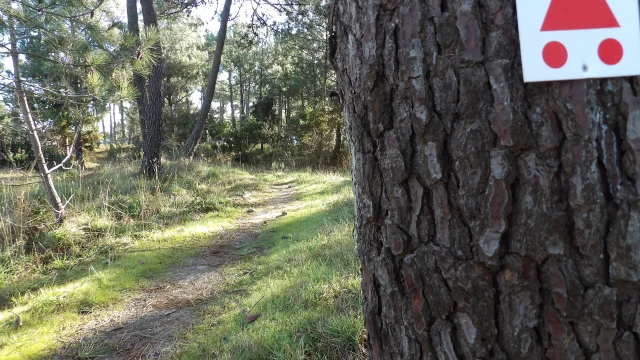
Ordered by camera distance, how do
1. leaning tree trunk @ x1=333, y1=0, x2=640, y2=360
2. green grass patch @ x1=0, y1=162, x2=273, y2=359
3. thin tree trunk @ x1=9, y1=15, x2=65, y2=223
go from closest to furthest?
leaning tree trunk @ x1=333, y1=0, x2=640, y2=360, green grass patch @ x1=0, y1=162, x2=273, y2=359, thin tree trunk @ x1=9, y1=15, x2=65, y2=223

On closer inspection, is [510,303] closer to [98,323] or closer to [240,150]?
[98,323]

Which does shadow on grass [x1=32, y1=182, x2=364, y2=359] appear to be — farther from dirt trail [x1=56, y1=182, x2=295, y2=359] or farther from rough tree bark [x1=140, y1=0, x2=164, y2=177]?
rough tree bark [x1=140, y1=0, x2=164, y2=177]

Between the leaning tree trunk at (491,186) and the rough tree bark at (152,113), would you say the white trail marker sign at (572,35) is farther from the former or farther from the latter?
the rough tree bark at (152,113)

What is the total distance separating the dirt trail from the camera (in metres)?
2.24

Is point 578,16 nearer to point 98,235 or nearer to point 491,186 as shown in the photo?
point 491,186

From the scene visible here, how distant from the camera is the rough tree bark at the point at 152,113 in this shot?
725cm

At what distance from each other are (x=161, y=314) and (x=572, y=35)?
275 cm

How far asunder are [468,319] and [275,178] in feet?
29.4

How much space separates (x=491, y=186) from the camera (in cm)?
77

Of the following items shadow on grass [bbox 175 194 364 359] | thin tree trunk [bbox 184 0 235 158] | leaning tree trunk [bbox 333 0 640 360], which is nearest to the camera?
leaning tree trunk [bbox 333 0 640 360]

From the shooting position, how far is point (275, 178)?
31.8ft

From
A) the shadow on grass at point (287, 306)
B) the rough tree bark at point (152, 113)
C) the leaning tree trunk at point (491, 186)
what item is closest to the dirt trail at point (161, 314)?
the shadow on grass at point (287, 306)

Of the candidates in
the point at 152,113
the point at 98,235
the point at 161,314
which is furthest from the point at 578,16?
the point at 152,113

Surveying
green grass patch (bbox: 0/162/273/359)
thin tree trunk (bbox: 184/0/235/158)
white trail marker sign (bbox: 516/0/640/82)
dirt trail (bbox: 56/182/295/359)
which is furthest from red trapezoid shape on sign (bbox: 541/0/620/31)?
thin tree trunk (bbox: 184/0/235/158)
